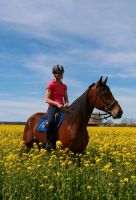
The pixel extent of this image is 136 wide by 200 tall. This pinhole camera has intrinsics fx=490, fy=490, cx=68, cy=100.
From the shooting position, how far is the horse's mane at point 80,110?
10.6 metres

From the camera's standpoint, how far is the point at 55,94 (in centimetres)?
1091

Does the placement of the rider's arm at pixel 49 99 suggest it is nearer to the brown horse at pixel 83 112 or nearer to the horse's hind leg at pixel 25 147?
the brown horse at pixel 83 112

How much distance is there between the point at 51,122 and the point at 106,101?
1351 millimetres

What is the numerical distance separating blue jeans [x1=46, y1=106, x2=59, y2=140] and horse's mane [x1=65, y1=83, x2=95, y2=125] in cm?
34

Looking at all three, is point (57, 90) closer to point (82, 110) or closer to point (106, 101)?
point (82, 110)

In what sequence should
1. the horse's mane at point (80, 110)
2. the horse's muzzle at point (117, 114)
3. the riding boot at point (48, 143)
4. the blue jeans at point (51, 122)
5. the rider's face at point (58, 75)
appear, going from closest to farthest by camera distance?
the horse's muzzle at point (117, 114) → the horse's mane at point (80, 110) → the rider's face at point (58, 75) → the blue jeans at point (51, 122) → the riding boot at point (48, 143)

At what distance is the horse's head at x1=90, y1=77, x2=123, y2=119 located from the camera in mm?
10500

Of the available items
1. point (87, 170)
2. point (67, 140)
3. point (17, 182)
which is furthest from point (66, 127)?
point (17, 182)

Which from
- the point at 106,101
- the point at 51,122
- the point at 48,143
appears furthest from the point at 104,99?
the point at 48,143

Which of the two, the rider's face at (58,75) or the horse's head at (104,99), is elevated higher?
the rider's face at (58,75)

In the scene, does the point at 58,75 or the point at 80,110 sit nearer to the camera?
the point at 80,110

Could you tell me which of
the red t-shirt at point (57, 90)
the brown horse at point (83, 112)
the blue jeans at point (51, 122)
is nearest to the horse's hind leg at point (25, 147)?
the blue jeans at point (51, 122)

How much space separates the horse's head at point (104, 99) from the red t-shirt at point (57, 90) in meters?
0.69

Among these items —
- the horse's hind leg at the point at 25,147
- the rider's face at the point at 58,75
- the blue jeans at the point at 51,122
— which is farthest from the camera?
the horse's hind leg at the point at 25,147
